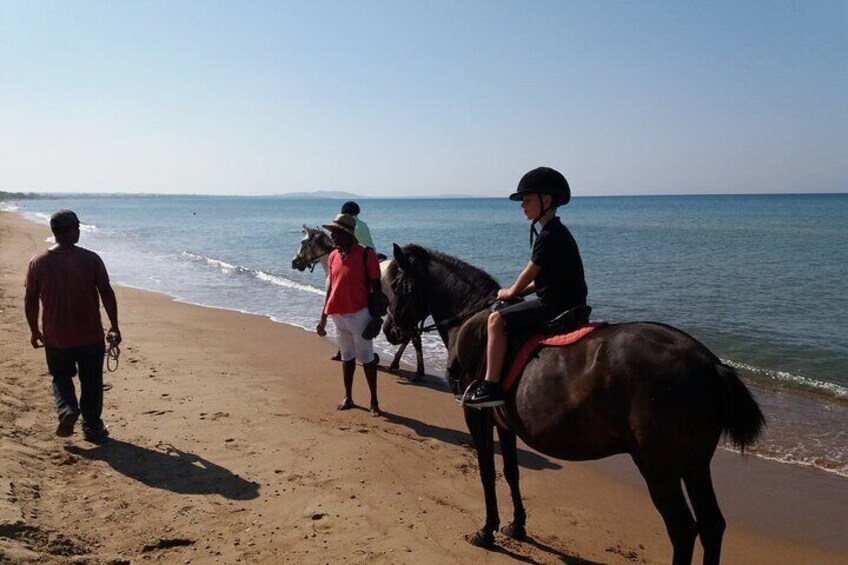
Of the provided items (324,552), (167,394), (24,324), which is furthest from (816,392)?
(24,324)

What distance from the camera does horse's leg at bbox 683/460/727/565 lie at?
3395 millimetres

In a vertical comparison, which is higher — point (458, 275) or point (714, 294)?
point (458, 275)

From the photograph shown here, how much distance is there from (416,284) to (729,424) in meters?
3.16

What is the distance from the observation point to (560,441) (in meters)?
3.83

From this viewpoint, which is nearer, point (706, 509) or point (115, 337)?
point (706, 509)

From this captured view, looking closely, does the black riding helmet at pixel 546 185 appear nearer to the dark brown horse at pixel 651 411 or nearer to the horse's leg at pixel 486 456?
the dark brown horse at pixel 651 411

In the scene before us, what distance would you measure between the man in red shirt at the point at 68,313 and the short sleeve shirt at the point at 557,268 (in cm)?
451

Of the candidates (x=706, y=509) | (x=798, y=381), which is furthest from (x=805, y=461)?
(x=706, y=509)

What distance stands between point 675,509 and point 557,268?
172cm

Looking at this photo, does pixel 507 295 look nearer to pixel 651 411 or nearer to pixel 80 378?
pixel 651 411

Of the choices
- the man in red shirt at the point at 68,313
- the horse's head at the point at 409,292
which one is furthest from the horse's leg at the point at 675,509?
the man in red shirt at the point at 68,313

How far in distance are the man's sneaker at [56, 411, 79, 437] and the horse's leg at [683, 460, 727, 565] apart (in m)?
5.66

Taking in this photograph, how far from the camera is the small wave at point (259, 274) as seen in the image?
66.3ft

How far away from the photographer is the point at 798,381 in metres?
9.53
